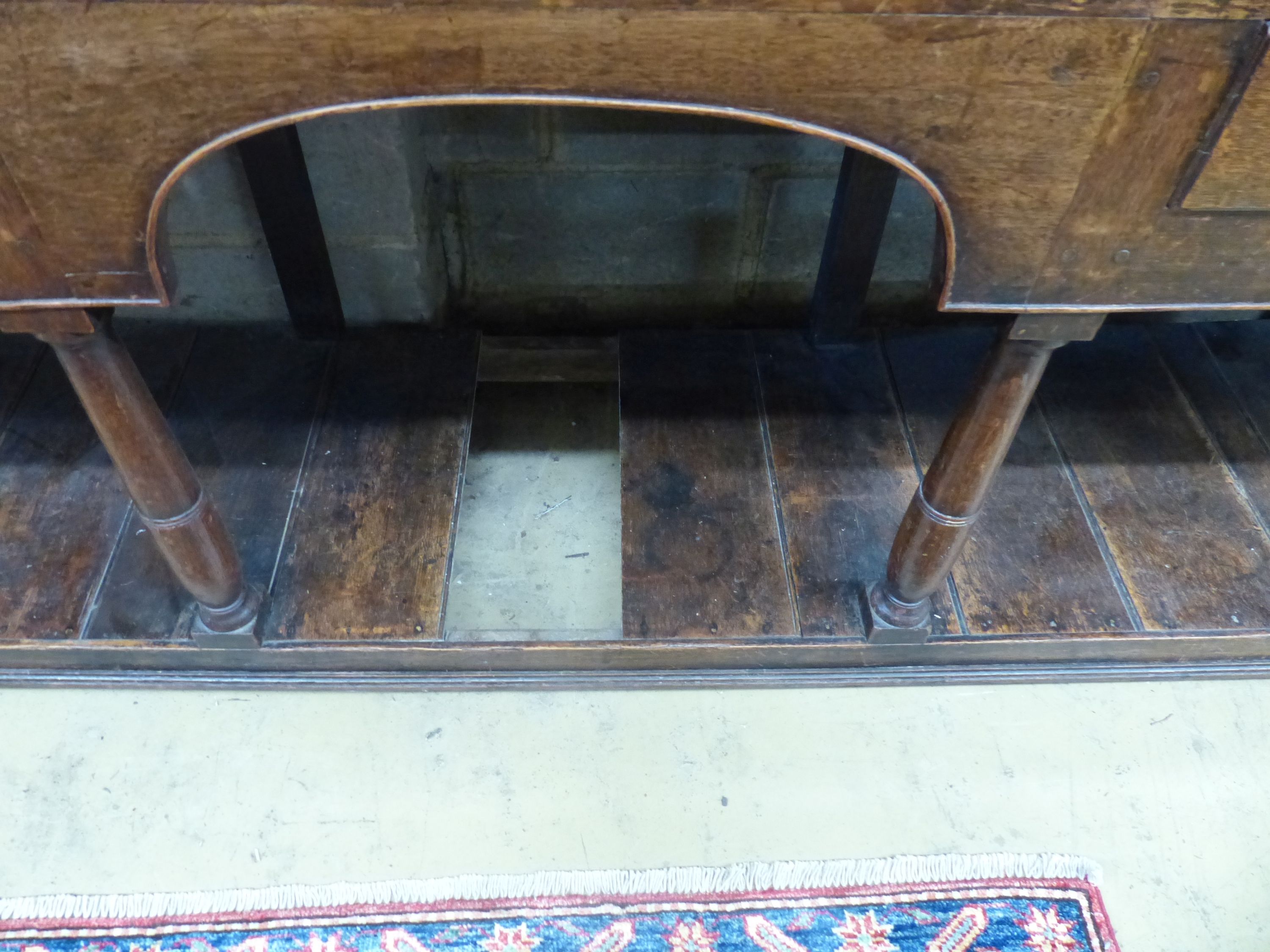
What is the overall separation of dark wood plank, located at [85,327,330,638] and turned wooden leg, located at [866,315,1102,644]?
978mm

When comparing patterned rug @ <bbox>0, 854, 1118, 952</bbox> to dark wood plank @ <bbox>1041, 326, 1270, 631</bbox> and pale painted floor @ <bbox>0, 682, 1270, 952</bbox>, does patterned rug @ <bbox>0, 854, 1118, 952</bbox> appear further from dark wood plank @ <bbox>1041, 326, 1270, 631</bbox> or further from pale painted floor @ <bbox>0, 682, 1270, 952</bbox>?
dark wood plank @ <bbox>1041, 326, 1270, 631</bbox>

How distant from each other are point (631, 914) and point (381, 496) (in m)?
0.77

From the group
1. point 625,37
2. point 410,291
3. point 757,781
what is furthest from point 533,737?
point 625,37

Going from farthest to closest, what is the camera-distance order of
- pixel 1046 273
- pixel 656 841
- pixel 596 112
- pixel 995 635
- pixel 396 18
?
pixel 596 112 < pixel 995 635 < pixel 656 841 < pixel 1046 273 < pixel 396 18

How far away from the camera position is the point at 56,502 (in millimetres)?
1547

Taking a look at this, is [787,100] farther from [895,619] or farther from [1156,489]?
[1156,489]

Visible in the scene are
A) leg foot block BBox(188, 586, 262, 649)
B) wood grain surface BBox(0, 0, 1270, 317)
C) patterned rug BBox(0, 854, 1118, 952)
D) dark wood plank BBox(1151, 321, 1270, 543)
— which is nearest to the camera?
wood grain surface BBox(0, 0, 1270, 317)

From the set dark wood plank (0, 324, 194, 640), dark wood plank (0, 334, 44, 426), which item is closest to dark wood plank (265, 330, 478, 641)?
dark wood plank (0, 324, 194, 640)

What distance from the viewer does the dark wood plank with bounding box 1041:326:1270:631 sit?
4.92 ft

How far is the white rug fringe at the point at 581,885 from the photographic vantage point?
122 centimetres

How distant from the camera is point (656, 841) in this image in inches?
51.5

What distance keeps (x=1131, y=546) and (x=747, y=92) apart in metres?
1.16

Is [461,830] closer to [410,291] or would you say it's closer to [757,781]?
[757,781]

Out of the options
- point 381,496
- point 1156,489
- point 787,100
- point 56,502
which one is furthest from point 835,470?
point 56,502
